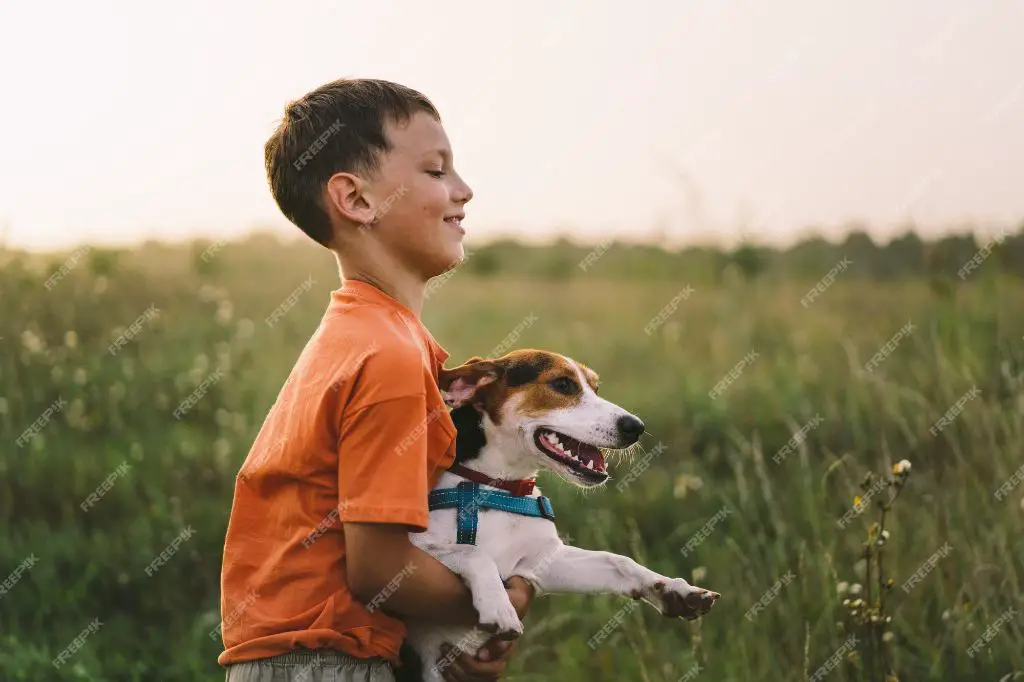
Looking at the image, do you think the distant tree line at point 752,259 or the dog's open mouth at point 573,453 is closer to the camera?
the dog's open mouth at point 573,453

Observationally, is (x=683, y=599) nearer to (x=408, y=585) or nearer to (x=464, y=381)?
(x=408, y=585)

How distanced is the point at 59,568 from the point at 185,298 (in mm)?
3482

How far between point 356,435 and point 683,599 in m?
0.90

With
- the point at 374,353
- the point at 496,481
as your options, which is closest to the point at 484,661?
the point at 496,481

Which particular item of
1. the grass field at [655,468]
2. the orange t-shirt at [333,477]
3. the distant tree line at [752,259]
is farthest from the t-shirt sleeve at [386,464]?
the distant tree line at [752,259]

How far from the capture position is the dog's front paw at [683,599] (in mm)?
2436

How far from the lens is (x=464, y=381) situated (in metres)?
2.78

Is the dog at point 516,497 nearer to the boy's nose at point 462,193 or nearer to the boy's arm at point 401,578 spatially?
the boy's arm at point 401,578

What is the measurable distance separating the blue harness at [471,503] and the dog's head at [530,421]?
119 millimetres

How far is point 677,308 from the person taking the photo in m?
9.09

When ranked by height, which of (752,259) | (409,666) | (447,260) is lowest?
(752,259)

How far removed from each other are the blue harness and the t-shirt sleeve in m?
0.36

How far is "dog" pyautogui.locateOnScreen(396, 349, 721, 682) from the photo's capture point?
8.09 ft

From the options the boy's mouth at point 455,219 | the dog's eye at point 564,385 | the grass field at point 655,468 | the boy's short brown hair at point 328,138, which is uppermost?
the boy's short brown hair at point 328,138
